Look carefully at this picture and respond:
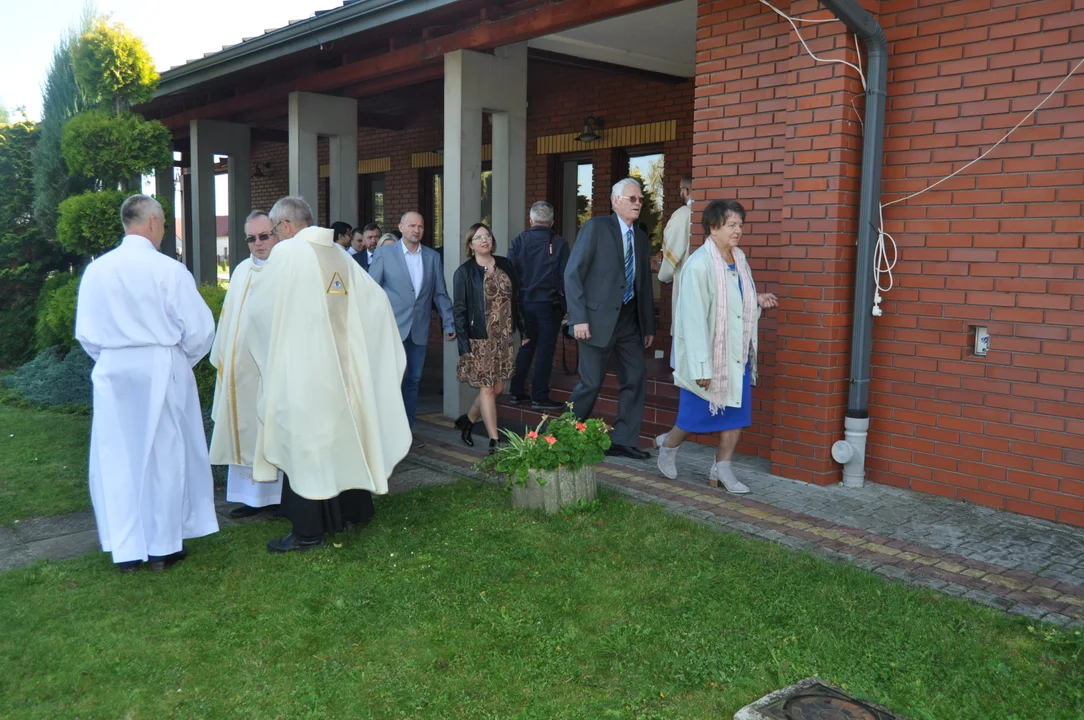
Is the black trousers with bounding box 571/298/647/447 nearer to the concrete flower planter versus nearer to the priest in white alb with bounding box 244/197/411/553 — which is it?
the concrete flower planter

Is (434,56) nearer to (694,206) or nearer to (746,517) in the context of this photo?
(694,206)

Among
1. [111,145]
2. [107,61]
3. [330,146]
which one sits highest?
[107,61]

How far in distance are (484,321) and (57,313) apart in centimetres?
641

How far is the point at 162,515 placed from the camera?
4.56 meters

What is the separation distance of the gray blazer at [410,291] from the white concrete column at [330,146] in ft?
13.0

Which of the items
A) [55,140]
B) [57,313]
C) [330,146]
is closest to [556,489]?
[330,146]

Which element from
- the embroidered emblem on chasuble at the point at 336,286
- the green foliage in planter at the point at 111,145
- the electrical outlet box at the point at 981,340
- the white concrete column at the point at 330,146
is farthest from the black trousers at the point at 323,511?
the green foliage in planter at the point at 111,145

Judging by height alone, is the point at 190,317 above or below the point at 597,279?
below

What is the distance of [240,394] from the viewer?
5230 mm

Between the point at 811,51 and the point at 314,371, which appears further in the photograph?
the point at 811,51

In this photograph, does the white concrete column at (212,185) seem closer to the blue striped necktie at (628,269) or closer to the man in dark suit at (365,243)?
the man in dark suit at (365,243)

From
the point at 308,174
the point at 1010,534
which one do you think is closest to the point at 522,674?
the point at 1010,534

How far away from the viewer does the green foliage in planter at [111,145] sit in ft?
33.5

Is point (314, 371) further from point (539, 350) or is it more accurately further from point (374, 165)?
point (374, 165)
